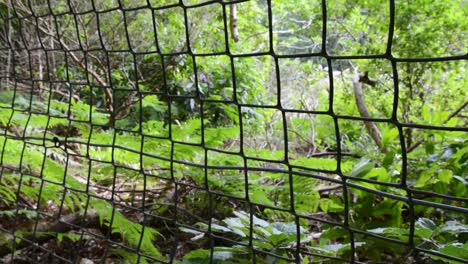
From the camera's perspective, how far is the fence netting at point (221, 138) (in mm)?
667

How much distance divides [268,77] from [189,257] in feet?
10.3

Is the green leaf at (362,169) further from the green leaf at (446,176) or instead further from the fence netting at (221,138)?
the green leaf at (446,176)

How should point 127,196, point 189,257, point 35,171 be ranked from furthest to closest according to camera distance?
1. point 127,196
2. point 35,171
3. point 189,257

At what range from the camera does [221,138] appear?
0.98 m

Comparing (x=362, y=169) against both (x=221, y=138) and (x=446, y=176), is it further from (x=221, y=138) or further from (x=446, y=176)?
(x=221, y=138)

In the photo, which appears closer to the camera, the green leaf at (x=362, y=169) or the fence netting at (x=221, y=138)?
→ the fence netting at (x=221, y=138)

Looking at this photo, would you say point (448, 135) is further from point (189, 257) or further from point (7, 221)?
point (7, 221)

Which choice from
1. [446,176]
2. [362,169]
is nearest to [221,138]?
[362,169]

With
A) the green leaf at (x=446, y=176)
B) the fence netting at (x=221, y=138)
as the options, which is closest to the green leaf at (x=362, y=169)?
the fence netting at (x=221, y=138)

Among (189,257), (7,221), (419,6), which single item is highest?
(419,6)

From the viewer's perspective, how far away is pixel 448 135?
1.06 metres

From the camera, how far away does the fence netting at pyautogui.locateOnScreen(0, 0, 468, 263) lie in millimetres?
667

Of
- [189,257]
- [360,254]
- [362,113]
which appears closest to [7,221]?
[189,257]

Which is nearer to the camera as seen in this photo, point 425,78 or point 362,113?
point 362,113
